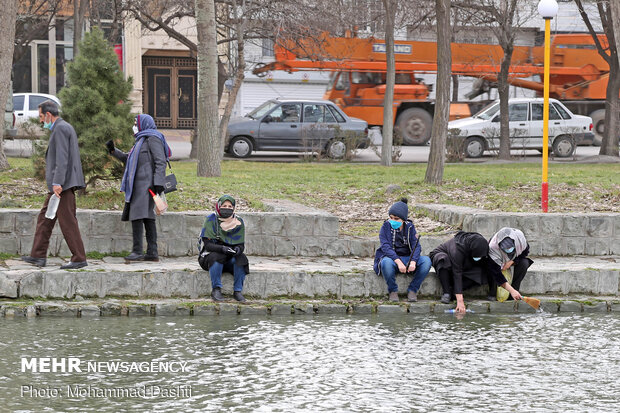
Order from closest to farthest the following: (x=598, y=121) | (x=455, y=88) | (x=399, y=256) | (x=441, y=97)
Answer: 1. (x=399, y=256)
2. (x=441, y=97)
3. (x=598, y=121)
4. (x=455, y=88)

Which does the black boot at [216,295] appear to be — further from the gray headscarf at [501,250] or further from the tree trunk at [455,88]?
the tree trunk at [455,88]

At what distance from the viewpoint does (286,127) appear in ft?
83.1

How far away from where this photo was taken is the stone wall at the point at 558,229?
11430mm

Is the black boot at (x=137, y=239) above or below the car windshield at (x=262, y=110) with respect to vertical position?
below

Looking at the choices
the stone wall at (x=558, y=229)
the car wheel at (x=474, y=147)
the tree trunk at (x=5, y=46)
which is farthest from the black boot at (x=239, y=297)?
the car wheel at (x=474, y=147)

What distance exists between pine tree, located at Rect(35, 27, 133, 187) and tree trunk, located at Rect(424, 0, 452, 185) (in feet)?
18.7

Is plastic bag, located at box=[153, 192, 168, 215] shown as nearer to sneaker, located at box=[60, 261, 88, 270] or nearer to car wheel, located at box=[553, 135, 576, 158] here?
sneaker, located at box=[60, 261, 88, 270]

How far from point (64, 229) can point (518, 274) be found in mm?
4574

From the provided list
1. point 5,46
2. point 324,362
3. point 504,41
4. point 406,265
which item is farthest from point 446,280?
point 504,41

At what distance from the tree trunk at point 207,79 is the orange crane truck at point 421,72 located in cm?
1368

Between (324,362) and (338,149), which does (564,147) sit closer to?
(338,149)

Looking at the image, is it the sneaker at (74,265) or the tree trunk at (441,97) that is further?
the tree trunk at (441,97)

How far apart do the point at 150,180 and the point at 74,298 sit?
170 centimetres

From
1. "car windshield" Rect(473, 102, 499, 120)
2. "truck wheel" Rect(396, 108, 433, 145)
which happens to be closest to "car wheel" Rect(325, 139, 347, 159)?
"car windshield" Rect(473, 102, 499, 120)
